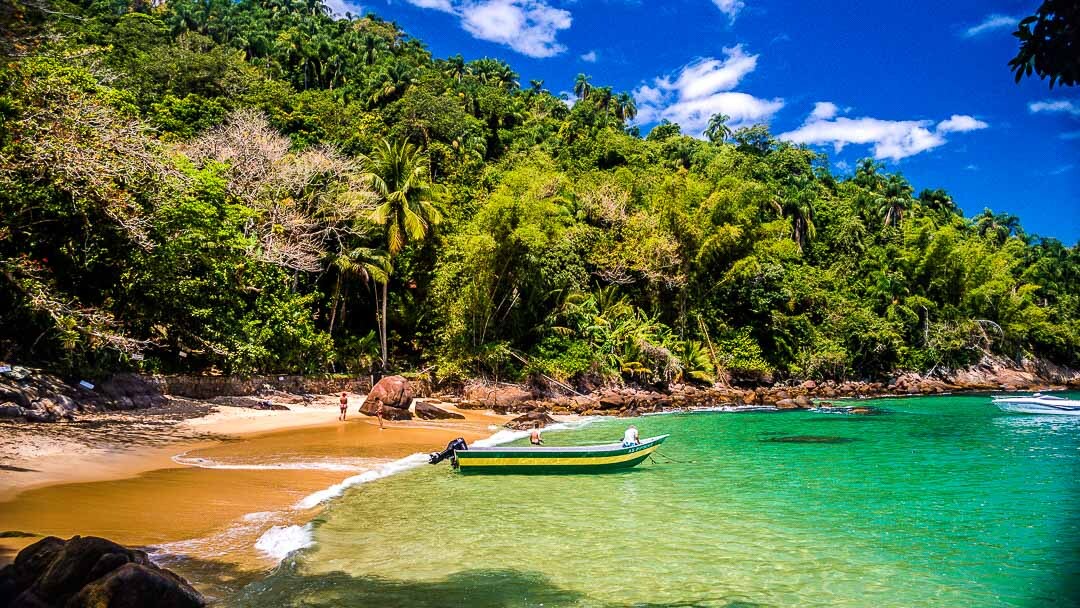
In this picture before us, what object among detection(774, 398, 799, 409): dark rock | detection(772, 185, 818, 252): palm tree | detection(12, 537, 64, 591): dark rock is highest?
detection(772, 185, 818, 252): palm tree

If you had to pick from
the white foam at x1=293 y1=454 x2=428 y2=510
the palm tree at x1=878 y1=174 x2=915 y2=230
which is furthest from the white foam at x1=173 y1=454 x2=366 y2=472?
the palm tree at x1=878 y1=174 x2=915 y2=230

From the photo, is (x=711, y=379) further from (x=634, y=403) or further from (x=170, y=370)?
(x=170, y=370)

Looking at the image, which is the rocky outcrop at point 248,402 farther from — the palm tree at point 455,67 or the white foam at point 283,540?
the palm tree at point 455,67

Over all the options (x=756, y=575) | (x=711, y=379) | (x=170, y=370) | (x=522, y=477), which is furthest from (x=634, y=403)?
(x=756, y=575)

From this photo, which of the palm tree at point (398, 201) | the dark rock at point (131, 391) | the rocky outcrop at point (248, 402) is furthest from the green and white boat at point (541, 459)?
the palm tree at point (398, 201)

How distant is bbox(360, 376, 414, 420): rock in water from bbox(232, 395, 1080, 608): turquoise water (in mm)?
9186

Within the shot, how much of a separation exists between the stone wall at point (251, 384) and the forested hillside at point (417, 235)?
0.58m

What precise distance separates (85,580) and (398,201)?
27776 mm

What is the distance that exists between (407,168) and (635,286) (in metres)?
15.4

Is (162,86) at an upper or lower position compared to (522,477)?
upper

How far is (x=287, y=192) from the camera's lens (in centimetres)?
2862

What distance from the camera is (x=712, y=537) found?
29.3 feet

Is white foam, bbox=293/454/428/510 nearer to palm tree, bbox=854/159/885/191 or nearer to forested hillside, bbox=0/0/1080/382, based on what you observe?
forested hillside, bbox=0/0/1080/382

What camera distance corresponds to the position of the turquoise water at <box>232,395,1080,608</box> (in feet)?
22.2
